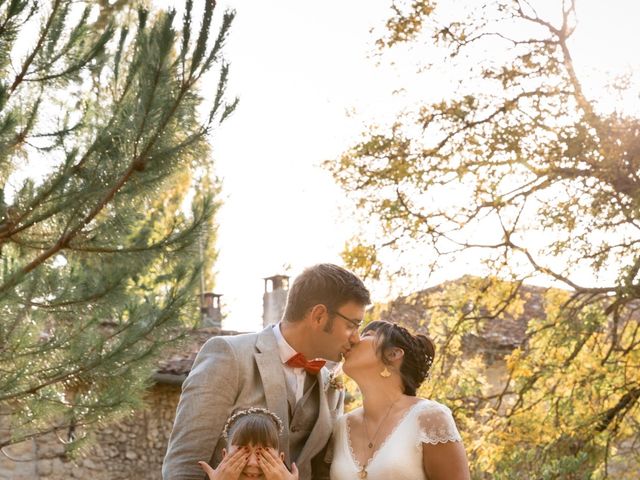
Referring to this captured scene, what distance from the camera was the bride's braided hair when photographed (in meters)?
4.38

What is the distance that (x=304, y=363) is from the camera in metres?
4.16

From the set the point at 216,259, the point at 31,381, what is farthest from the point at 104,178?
the point at 216,259

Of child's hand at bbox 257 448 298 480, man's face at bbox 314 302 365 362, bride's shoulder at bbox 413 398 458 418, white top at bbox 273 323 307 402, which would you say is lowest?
child's hand at bbox 257 448 298 480

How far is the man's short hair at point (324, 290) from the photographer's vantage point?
4.09 m

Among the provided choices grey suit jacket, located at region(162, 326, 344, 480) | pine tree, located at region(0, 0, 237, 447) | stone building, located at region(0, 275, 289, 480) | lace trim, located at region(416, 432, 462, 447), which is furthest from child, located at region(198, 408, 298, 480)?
stone building, located at region(0, 275, 289, 480)

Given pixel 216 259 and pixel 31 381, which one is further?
pixel 216 259

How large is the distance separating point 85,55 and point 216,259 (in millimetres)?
15830

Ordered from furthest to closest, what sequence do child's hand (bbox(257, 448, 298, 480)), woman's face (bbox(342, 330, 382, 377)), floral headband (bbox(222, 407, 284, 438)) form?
woman's face (bbox(342, 330, 382, 377))
floral headband (bbox(222, 407, 284, 438))
child's hand (bbox(257, 448, 298, 480))

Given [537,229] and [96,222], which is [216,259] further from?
[96,222]

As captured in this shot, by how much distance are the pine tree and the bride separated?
2466 mm

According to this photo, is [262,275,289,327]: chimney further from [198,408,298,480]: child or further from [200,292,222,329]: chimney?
[198,408,298,480]: child

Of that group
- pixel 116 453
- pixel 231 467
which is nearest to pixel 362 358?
pixel 231 467

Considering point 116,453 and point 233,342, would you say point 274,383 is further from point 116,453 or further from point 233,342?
point 116,453

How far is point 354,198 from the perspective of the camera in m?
10.1
